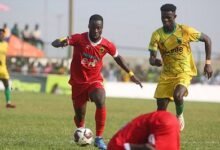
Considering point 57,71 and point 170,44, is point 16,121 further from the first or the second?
point 57,71

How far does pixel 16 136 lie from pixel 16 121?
13.3 ft

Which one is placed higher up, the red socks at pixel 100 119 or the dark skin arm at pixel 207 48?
the dark skin arm at pixel 207 48

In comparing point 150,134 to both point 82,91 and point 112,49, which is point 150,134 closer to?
point 82,91

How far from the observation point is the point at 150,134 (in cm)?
778

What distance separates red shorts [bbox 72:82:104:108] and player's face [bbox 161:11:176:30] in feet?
5.61

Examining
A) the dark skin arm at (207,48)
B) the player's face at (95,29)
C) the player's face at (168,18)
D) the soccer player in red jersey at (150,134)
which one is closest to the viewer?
the soccer player in red jersey at (150,134)

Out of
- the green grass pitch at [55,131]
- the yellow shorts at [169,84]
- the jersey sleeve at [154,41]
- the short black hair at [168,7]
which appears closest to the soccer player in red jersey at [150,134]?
the green grass pitch at [55,131]

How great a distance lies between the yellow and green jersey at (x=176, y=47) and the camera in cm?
1303

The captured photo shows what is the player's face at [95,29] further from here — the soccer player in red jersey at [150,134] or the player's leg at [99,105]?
the soccer player in red jersey at [150,134]

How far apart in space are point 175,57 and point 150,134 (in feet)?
18.1

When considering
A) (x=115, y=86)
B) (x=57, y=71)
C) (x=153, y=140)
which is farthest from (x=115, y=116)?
(x=57, y=71)

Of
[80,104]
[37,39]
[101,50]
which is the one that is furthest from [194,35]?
[37,39]

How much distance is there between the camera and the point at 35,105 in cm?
2569

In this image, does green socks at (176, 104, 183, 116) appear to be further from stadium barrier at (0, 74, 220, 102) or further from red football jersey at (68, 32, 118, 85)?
stadium barrier at (0, 74, 220, 102)
